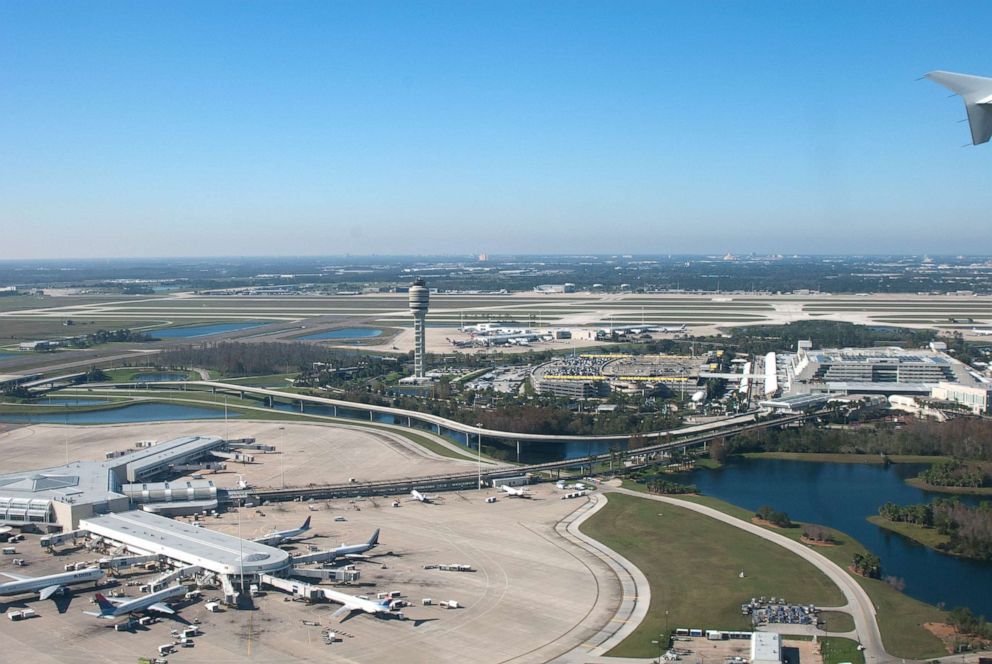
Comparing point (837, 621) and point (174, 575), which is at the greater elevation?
point (174, 575)

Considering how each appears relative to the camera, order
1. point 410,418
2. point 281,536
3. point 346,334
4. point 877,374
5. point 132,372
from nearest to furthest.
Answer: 1. point 281,536
2. point 410,418
3. point 877,374
4. point 132,372
5. point 346,334

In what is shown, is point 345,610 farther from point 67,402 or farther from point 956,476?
point 67,402

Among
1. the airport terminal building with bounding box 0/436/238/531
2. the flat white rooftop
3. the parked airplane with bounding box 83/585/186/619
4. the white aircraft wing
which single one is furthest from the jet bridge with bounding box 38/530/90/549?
the white aircraft wing

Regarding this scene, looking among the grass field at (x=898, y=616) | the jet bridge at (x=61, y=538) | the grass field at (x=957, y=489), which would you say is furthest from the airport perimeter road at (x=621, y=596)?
the jet bridge at (x=61, y=538)

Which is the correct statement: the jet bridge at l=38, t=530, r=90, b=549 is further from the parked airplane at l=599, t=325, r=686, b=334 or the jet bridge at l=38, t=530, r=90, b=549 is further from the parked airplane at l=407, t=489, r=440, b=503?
the parked airplane at l=599, t=325, r=686, b=334

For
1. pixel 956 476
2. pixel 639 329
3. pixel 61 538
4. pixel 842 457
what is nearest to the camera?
pixel 61 538

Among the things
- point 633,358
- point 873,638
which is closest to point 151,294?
point 633,358

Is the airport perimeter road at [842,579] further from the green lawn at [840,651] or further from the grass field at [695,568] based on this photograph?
the grass field at [695,568]

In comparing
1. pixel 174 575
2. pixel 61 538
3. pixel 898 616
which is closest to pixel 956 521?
pixel 898 616
